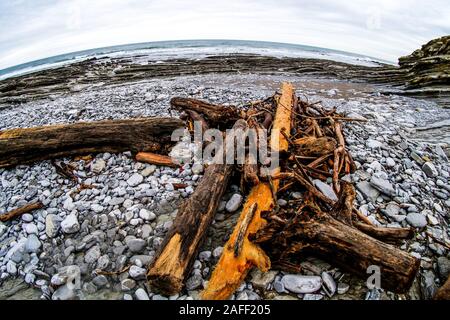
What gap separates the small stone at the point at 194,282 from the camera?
260 cm

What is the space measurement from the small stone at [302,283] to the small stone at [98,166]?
319 cm

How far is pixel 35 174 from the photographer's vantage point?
14.2 ft

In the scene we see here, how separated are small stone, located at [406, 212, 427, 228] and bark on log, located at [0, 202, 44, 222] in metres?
4.72

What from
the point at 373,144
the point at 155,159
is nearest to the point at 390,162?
the point at 373,144

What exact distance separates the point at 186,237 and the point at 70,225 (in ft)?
5.42

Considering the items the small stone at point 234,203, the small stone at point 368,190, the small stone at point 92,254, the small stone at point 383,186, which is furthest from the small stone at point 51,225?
the small stone at point 383,186

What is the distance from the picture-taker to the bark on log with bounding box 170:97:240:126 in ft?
15.8

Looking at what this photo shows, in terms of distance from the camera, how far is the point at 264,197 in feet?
10.6

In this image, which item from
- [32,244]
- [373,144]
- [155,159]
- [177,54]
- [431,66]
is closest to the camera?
[32,244]

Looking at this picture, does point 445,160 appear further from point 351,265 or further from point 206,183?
point 206,183

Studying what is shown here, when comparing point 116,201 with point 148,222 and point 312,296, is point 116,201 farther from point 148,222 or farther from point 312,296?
point 312,296

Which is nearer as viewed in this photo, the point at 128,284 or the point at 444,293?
the point at 444,293

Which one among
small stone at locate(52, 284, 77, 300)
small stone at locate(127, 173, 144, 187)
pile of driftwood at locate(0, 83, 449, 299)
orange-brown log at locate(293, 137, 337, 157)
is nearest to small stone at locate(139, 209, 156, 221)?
pile of driftwood at locate(0, 83, 449, 299)

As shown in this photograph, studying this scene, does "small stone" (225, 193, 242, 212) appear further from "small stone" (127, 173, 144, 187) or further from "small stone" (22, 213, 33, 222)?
"small stone" (22, 213, 33, 222)
